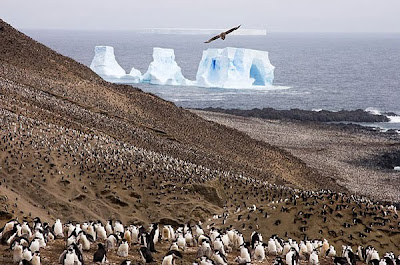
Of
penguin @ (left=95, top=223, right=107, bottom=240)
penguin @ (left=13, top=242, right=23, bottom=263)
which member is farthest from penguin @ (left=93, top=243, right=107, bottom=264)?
penguin @ (left=95, top=223, right=107, bottom=240)

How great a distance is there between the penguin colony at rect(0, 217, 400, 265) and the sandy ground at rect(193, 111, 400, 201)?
1085 inches

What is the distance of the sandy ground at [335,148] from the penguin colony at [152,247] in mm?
27567

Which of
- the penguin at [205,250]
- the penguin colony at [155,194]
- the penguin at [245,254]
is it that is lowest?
the penguin colony at [155,194]

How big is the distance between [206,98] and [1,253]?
78.0m

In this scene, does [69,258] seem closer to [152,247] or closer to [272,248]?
[152,247]

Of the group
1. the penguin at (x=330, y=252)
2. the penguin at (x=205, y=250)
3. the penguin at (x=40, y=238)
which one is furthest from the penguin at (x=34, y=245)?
the penguin at (x=330, y=252)

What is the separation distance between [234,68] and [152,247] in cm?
8204

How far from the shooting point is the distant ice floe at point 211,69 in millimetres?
95125

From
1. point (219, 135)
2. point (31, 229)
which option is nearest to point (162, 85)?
point (219, 135)

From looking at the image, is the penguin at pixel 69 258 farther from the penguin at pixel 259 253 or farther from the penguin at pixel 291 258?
the penguin at pixel 291 258

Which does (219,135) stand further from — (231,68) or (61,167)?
(231,68)

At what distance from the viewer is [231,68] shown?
9712 centimetres

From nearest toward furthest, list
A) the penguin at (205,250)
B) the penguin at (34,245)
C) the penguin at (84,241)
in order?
the penguin at (34,245), the penguin at (84,241), the penguin at (205,250)

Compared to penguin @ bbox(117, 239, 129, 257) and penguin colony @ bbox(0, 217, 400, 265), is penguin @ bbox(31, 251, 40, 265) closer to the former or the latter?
penguin colony @ bbox(0, 217, 400, 265)
